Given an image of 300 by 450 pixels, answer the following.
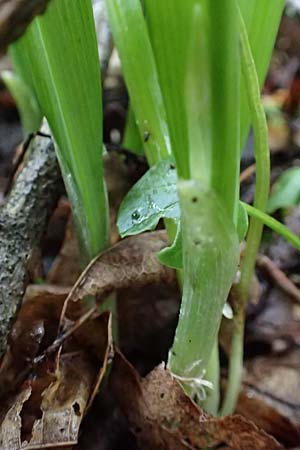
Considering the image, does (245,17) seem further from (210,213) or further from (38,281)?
(38,281)

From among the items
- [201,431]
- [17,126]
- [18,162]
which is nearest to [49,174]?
[18,162]

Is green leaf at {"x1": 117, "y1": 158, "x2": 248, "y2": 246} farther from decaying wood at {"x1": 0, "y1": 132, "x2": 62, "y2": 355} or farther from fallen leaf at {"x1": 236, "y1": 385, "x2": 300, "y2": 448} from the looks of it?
fallen leaf at {"x1": 236, "y1": 385, "x2": 300, "y2": 448}

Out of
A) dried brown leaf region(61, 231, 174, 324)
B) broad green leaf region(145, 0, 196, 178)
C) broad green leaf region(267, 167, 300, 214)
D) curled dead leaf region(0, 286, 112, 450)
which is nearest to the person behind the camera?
broad green leaf region(145, 0, 196, 178)

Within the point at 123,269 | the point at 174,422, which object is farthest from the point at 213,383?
the point at 123,269

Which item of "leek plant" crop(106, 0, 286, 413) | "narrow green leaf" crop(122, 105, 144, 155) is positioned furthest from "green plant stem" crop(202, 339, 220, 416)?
"narrow green leaf" crop(122, 105, 144, 155)

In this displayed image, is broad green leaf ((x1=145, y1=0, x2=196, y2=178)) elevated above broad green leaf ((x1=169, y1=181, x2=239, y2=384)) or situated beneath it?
elevated above

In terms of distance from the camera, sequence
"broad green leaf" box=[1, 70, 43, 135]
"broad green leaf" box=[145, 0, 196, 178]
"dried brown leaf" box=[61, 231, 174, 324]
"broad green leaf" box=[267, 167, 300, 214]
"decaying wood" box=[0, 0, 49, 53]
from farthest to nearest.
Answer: "broad green leaf" box=[1, 70, 43, 135] → "broad green leaf" box=[267, 167, 300, 214] → "dried brown leaf" box=[61, 231, 174, 324] → "broad green leaf" box=[145, 0, 196, 178] → "decaying wood" box=[0, 0, 49, 53]

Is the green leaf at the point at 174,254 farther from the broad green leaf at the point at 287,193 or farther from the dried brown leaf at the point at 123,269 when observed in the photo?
the broad green leaf at the point at 287,193
